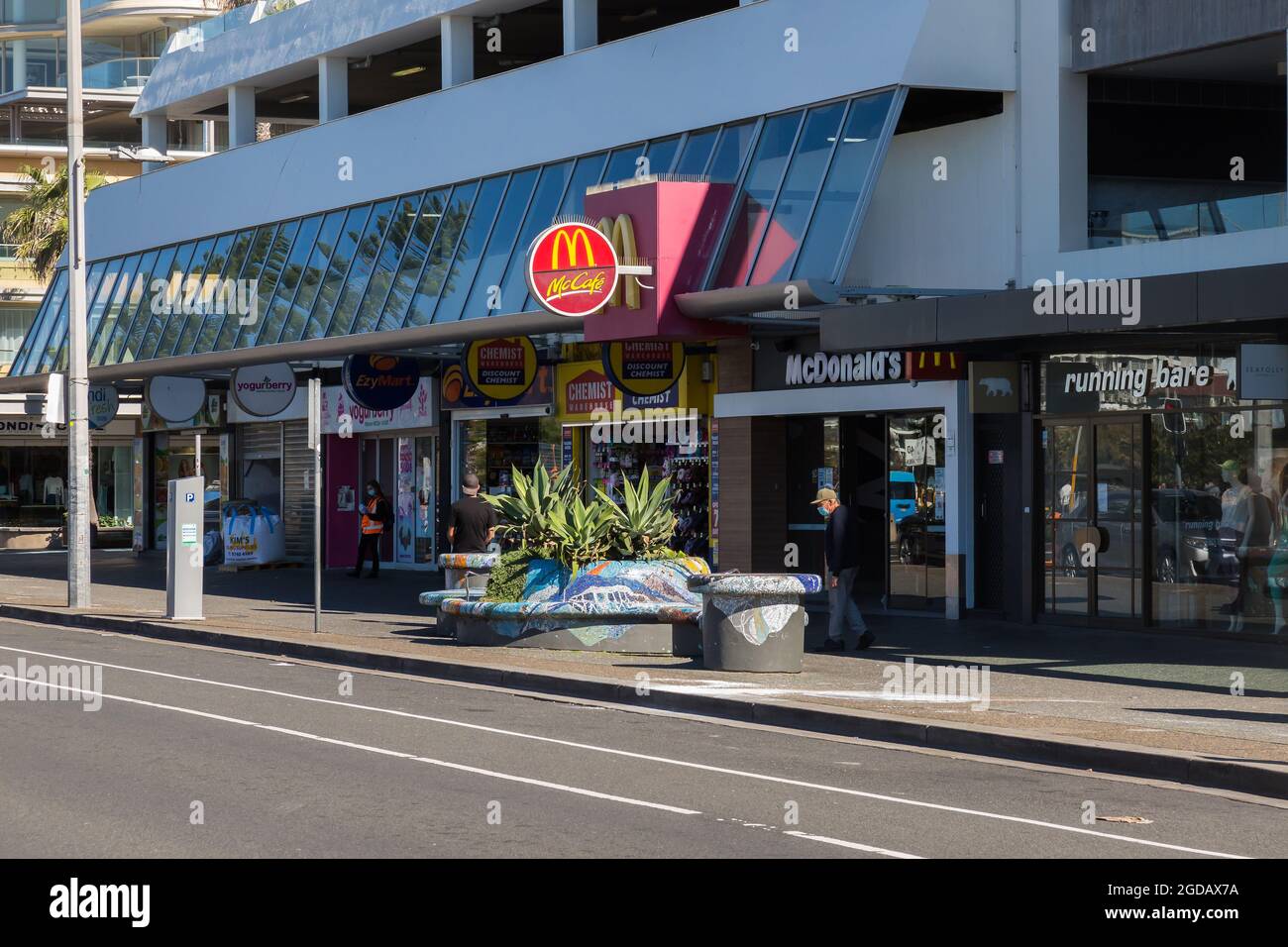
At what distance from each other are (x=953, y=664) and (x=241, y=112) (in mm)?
23795

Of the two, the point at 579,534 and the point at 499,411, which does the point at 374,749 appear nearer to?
the point at 579,534

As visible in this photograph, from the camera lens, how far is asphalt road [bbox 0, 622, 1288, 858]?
8844 millimetres

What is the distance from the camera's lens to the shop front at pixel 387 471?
32.3m

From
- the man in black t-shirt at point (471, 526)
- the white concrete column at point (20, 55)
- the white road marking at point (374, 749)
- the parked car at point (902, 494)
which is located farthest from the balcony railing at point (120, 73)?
the white road marking at point (374, 749)

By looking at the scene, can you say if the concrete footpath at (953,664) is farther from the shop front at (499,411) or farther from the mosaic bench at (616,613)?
the shop front at (499,411)

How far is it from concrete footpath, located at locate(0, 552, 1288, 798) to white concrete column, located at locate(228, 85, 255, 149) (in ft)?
44.5

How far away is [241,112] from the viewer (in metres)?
36.0

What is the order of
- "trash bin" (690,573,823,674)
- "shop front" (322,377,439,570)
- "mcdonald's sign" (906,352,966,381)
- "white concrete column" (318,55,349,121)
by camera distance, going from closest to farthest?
"trash bin" (690,573,823,674) → "mcdonald's sign" (906,352,966,381) → "shop front" (322,377,439,570) → "white concrete column" (318,55,349,121)

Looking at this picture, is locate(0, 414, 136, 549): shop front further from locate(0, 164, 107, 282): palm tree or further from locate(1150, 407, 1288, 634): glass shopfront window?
locate(1150, 407, 1288, 634): glass shopfront window

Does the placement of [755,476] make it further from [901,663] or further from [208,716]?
[208,716]

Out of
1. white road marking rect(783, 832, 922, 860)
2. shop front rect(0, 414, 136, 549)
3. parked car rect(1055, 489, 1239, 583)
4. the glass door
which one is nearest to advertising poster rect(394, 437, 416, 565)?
the glass door

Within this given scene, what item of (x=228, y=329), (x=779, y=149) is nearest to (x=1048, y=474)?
(x=779, y=149)

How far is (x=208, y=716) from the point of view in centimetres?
1359
